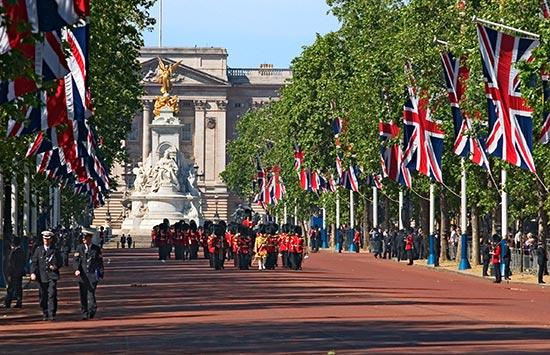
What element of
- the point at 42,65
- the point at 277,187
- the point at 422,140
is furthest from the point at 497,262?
the point at 277,187

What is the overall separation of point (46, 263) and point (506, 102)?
16238 mm

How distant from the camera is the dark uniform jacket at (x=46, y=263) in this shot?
40.7 metres

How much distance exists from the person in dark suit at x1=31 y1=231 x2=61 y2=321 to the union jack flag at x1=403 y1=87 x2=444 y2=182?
31770 mm

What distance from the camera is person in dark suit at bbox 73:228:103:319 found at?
132 ft

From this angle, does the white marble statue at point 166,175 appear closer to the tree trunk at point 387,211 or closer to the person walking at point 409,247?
the tree trunk at point 387,211

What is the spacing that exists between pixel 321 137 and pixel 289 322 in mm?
83807

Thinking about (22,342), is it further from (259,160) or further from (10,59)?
(259,160)

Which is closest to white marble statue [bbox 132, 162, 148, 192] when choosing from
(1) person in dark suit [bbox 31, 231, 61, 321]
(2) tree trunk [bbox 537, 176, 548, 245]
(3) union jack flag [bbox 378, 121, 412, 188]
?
(3) union jack flag [bbox 378, 121, 412, 188]

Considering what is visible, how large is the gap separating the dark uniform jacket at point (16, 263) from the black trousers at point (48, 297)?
548 centimetres

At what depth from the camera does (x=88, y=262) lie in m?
40.5

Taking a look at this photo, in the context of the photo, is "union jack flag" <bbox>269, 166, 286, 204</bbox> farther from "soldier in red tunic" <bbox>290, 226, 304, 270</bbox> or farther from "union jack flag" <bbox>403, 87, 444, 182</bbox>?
"union jack flag" <bbox>403, 87, 444, 182</bbox>

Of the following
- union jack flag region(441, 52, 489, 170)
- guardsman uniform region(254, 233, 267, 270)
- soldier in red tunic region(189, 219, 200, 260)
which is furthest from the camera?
soldier in red tunic region(189, 219, 200, 260)

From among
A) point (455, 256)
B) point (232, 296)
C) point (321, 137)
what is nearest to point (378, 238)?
point (455, 256)

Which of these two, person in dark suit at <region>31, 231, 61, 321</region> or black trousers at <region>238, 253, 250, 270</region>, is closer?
person in dark suit at <region>31, 231, 61, 321</region>
